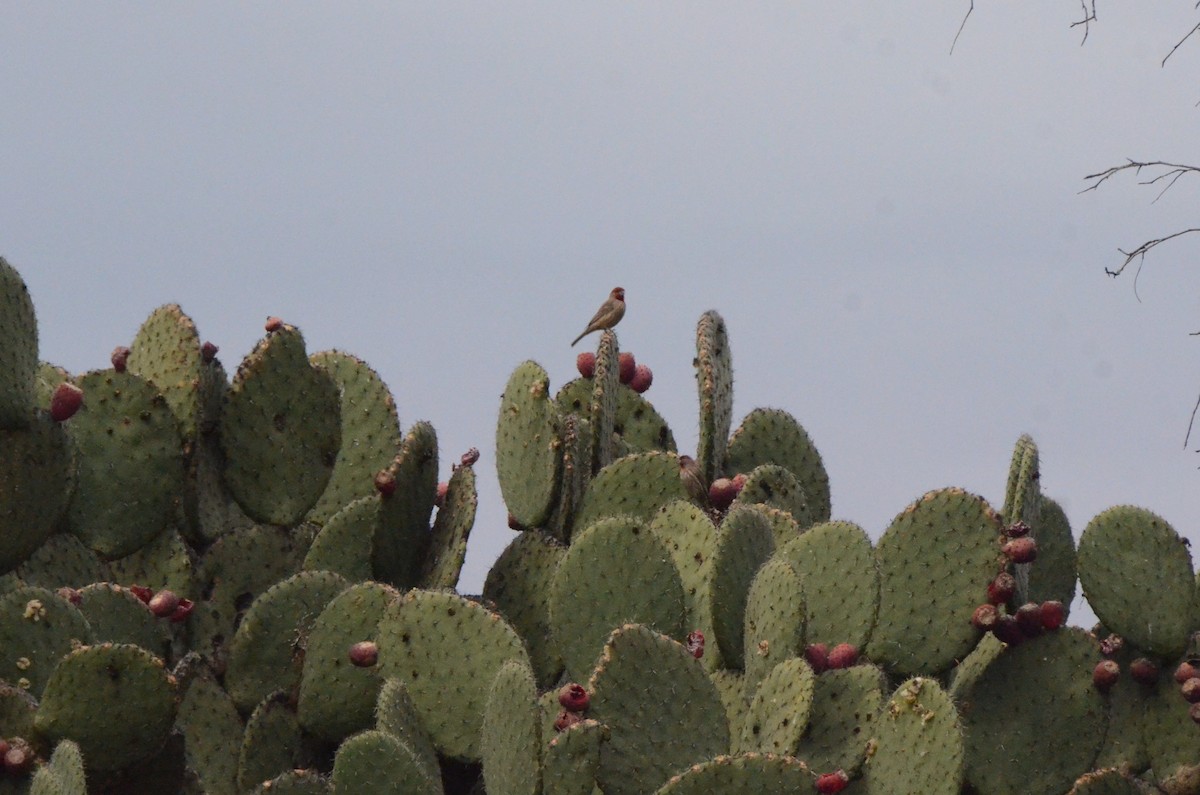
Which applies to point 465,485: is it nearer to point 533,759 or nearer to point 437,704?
point 437,704

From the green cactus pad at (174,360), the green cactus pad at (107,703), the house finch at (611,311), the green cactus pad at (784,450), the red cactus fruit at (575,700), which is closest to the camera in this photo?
the red cactus fruit at (575,700)

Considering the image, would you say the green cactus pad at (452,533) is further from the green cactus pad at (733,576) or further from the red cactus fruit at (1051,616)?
the red cactus fruit at (1051,616)

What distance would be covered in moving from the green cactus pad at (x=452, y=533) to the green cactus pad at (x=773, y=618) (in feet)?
3.44

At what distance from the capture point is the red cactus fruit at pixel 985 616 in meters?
4.57

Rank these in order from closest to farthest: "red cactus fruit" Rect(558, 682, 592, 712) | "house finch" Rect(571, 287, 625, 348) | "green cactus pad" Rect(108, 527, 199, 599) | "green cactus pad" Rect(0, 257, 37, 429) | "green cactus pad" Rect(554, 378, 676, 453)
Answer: "red cactus fruit" Rect(558, 682, 592, 712) < "green cactus pad" Rect(0, 257, 37, 429) < "green cactus pad" Rect(108, 527, 199, 599) < "green cactus pad" Rect(554, 378, 676, 453) < "house finch" Rect(571, 287, 625, 348)

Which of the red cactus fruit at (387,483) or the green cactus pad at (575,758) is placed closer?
the green cactus pad at (575,758)

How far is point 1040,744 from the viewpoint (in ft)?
15.0

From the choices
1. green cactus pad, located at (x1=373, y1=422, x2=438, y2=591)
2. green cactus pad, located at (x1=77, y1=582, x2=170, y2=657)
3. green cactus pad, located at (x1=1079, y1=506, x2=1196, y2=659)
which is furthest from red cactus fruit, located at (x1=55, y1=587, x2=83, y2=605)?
green cactus pad, located at (x1=1079, y1=506, x2=1196, y2=659)

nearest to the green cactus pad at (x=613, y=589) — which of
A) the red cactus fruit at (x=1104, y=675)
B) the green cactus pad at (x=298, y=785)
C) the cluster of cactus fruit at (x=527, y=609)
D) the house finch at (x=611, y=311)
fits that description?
the cluster of cactus fruit at (x=527, y=609)

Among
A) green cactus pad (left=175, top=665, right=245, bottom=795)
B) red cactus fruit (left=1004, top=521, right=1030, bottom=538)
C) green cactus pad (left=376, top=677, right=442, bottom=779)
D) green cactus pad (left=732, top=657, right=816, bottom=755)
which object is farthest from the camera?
green cactus pad (left=175, top=665, right=245, bottom=795)

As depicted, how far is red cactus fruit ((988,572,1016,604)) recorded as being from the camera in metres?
4.56

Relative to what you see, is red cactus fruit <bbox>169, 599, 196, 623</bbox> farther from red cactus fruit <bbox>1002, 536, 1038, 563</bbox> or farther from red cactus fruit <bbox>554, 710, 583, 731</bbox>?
red cactus fruit <bbox>1002, 536, 1038, 563</bbox>

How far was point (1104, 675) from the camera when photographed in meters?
4.61

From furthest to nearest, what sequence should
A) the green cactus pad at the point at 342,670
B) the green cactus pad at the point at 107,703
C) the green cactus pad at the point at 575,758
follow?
the green cactus pad at the point at 342,670 → the green cactus pad at the point at 107,703 → the green cactus pad at the point at 575,758
